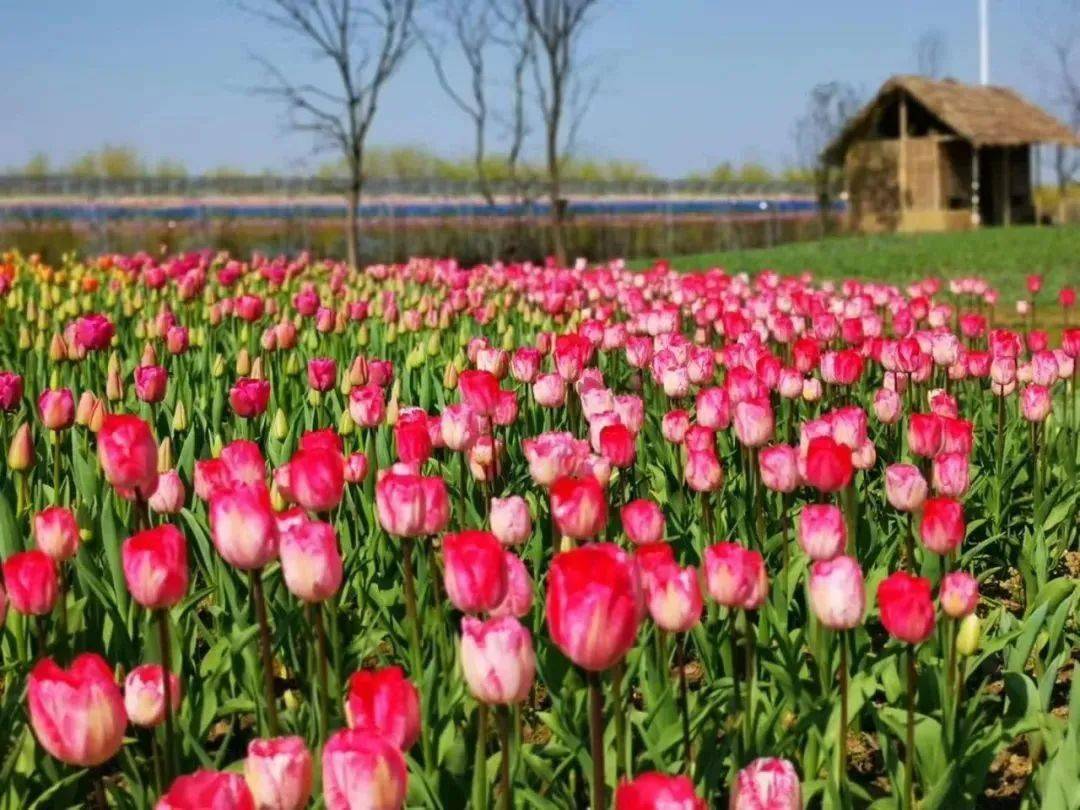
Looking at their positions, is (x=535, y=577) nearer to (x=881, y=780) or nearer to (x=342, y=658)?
(x=342, y=658)

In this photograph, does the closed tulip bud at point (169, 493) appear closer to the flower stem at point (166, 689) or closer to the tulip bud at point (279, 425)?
the flower stem at point (166, 689)

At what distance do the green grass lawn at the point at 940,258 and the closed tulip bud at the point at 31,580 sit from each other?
52.6 ft

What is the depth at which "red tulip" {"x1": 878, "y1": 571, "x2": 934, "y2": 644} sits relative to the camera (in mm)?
2152

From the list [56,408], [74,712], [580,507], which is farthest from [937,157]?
[74,712]

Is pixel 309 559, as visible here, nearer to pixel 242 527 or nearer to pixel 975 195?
pixel 242 527

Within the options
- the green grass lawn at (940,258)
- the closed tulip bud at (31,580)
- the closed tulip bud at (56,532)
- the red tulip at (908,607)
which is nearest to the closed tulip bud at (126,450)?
the closed tulip bud at (56,532)

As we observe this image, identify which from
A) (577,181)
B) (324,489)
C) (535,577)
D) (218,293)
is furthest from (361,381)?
(577,181)

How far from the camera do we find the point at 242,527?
218cm

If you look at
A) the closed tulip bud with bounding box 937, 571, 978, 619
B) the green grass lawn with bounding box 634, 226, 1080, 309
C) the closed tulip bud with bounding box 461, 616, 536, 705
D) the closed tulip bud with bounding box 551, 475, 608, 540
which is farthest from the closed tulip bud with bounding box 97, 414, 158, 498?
the green grass lawn with bounding box 634, 226, 1080, 309

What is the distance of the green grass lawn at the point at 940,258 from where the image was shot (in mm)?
21375

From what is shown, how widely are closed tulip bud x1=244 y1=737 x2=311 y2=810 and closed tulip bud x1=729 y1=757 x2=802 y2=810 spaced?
53cm

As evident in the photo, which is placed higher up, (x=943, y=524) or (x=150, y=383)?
(x=150, y=383)

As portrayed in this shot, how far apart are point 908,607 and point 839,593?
11cm

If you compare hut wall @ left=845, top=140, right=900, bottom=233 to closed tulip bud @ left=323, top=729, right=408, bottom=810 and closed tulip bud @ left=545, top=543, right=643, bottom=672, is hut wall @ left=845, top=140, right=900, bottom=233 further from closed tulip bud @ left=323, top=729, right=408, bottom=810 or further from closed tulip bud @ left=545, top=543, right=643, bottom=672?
closed tulip bud @ left=323, top=729, right=408, bottom=810
